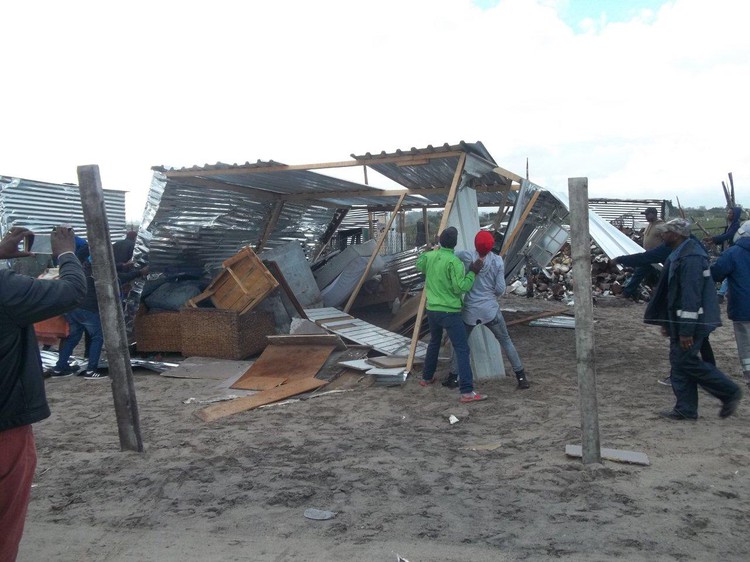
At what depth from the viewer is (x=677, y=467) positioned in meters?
4.36

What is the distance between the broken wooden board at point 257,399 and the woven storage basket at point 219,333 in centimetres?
170

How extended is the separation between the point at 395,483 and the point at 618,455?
1657mm

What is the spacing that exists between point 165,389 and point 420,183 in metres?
4.93

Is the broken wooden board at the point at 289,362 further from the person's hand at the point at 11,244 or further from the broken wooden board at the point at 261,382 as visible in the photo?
the person's hand at the point at 11,244

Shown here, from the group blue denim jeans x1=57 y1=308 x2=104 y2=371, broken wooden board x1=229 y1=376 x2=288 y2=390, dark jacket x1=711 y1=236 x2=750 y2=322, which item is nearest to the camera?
dark jacket x1=711 y1=236 x2=750 y2=322

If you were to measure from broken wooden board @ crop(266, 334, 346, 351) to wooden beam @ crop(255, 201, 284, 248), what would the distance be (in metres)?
3.47

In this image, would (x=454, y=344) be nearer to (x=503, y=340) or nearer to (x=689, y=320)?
(x=503, y=340)

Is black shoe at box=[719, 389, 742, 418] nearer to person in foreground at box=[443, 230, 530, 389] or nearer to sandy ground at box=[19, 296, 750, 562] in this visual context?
sandy ground at box=[19, 296, 750, 562]

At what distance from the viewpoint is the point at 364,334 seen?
29.2 ft

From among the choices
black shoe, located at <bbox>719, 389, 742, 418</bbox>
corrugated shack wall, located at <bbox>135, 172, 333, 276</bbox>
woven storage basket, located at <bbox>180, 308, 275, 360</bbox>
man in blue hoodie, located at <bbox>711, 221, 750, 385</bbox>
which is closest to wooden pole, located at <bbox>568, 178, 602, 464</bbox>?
black shoe, located at <bbox>719, 389, 742, 418</bbox>

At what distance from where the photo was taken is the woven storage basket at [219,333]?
8.59m

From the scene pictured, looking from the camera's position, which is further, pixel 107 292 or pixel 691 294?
pixel 691 294

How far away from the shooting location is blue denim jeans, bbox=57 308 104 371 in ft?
26.2

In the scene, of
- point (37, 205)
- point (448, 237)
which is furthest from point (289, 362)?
point (37, 205)
